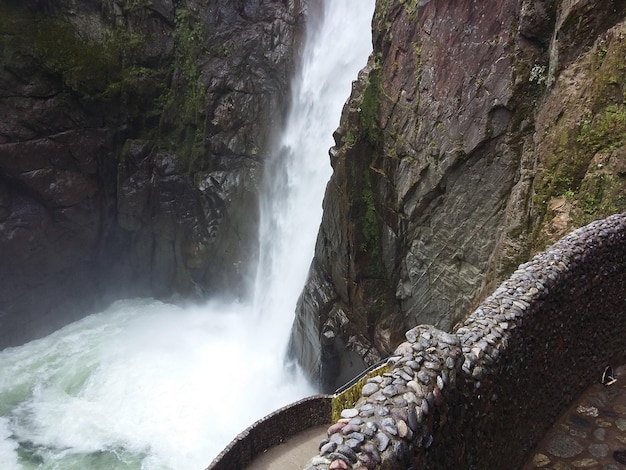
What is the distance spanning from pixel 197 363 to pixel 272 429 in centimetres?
1046

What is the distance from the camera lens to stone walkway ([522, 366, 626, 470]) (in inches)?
204

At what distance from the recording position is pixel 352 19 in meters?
17.7

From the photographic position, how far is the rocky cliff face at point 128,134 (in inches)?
772

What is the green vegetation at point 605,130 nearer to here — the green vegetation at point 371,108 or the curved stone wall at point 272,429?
the green vegetation at point 371,108

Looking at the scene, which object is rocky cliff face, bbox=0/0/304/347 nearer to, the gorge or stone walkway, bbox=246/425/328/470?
the gorge

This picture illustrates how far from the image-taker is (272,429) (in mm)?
9547

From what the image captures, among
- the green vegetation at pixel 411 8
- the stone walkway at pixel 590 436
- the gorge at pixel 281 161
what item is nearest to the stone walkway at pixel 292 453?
the gorge at pixel 281 161

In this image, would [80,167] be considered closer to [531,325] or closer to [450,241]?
[450,241]

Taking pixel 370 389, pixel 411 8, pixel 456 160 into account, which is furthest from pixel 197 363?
pixel 370 389

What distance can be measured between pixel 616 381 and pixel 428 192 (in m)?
5.57

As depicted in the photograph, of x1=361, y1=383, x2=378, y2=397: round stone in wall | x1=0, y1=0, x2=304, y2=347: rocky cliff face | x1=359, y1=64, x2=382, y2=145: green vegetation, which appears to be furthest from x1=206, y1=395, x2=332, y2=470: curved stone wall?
x1=0, y1=0, x2=304, y2=347: rocky cliff face

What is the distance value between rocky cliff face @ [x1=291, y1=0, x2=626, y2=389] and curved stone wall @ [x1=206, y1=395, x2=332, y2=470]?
2954 millimetres

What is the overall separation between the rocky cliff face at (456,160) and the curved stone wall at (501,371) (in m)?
1.90

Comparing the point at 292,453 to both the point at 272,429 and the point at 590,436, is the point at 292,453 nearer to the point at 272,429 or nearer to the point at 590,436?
the point at 272,429
